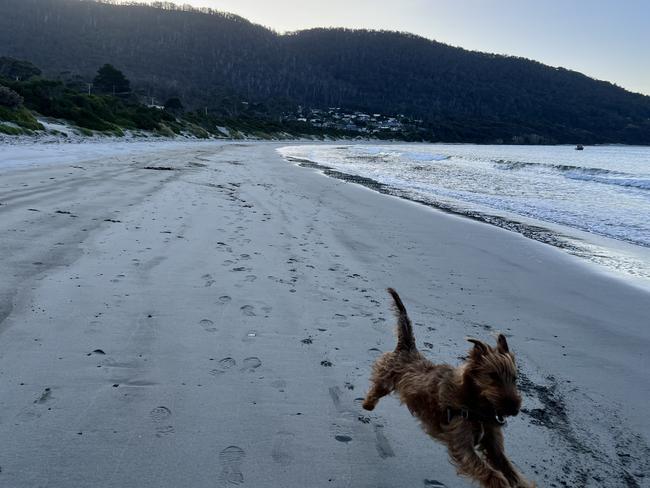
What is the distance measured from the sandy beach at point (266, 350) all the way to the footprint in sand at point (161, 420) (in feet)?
0.04

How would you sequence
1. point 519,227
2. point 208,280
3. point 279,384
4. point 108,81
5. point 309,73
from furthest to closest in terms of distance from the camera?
point 309,73, point 108,81, point 519,227, point 208,280, point 279,384

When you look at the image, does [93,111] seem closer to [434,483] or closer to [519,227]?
[519,227]

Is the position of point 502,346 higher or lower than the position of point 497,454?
higher

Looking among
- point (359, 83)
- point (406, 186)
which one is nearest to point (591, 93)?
point (359, 83)

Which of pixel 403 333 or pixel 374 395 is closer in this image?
pixel 374 395

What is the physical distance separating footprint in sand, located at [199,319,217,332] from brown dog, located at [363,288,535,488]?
1836 mm

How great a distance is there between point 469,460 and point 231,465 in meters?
1.26

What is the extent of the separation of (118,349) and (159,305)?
33.7 inches

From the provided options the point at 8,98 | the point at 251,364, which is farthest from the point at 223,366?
the point at 8,98

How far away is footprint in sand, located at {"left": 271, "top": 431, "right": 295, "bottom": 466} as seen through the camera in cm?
247

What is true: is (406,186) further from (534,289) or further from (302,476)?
(302,476)

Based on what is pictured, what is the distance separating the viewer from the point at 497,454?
237cm

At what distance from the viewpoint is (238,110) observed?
9494cm

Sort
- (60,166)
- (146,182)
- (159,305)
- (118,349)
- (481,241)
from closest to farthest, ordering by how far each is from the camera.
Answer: (118,349)
(159,305)
(481,241)
(146,182)
(60,166)
